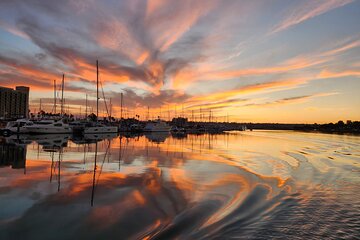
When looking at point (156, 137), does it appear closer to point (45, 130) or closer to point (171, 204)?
point (45, 130)

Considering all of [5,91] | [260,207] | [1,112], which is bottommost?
[260,207]

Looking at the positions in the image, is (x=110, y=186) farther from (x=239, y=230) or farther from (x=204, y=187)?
(x=239, y=230)

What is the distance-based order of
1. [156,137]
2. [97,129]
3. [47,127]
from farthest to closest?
[97,129] < [156,137] < [47,127]

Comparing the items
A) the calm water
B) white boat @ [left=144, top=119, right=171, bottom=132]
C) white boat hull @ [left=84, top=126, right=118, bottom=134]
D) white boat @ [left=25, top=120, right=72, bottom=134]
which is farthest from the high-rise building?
the calm water

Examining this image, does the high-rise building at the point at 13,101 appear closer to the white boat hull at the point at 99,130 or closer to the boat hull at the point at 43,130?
the white boat hull at the point at 99,130

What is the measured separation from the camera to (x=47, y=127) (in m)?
55.6

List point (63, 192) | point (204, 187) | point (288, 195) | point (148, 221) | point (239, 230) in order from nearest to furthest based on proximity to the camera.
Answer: point (239, 230), point (148, 221), point (63, 192), point (288, 195), point (204, 187)

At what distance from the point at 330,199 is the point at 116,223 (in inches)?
345

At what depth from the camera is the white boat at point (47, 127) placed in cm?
5475

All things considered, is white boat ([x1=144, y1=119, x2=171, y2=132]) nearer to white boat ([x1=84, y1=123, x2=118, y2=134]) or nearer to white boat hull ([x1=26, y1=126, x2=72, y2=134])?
white boat ([x1=84, y1=123, x2=118, y2=134])

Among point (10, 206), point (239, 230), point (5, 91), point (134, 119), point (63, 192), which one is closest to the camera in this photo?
point (239, 230)

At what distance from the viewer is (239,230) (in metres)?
7.64

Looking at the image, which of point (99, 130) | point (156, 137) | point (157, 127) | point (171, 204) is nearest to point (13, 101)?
point (157, 127)

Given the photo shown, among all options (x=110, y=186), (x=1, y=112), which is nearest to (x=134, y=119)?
(x=1, y=112)
